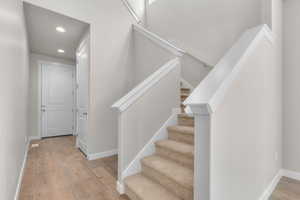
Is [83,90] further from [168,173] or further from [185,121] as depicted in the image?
[168,173]

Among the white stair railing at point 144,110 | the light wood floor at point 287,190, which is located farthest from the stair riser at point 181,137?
the light wood floor at point 287,190

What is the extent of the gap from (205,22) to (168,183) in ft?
10.7

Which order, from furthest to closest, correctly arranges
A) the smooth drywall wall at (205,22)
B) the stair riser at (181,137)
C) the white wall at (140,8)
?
1. the white wall at (140,8)
2. the smooth drywall wall at (205,22)
3. the stair riser at (181,137)

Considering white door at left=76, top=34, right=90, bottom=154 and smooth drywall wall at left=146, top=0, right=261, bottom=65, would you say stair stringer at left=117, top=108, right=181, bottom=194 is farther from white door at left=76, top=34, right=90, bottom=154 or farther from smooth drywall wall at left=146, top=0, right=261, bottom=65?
smooth drywall wall at left=146, top=0, right=261, bottom=65

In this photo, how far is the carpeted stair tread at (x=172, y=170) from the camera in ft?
4.71

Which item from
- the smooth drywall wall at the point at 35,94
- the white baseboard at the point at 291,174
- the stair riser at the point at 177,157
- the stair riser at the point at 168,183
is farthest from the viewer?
the smooth drywall wall at the point at 35,94

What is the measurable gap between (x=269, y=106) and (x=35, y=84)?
5.62m

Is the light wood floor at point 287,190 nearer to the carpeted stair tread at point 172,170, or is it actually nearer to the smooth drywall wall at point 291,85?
the smooth drywall wall at point 291,85

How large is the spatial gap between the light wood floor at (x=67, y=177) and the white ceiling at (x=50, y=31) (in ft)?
8.69

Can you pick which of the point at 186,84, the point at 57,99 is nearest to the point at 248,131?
the point at 186,84

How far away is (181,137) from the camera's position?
6.86 ft

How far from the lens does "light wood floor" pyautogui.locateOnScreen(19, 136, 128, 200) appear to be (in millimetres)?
1763

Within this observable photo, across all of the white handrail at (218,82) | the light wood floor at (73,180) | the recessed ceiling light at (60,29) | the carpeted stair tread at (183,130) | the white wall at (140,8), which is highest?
the white wall at (140,8)

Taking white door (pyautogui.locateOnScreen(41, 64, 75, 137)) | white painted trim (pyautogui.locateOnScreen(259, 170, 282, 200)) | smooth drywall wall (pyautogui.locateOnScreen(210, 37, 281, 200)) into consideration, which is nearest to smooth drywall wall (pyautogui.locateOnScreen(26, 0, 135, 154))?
smooth drywall wall (pyautogui.locateOnScreen(210, 37, 281, 200))
